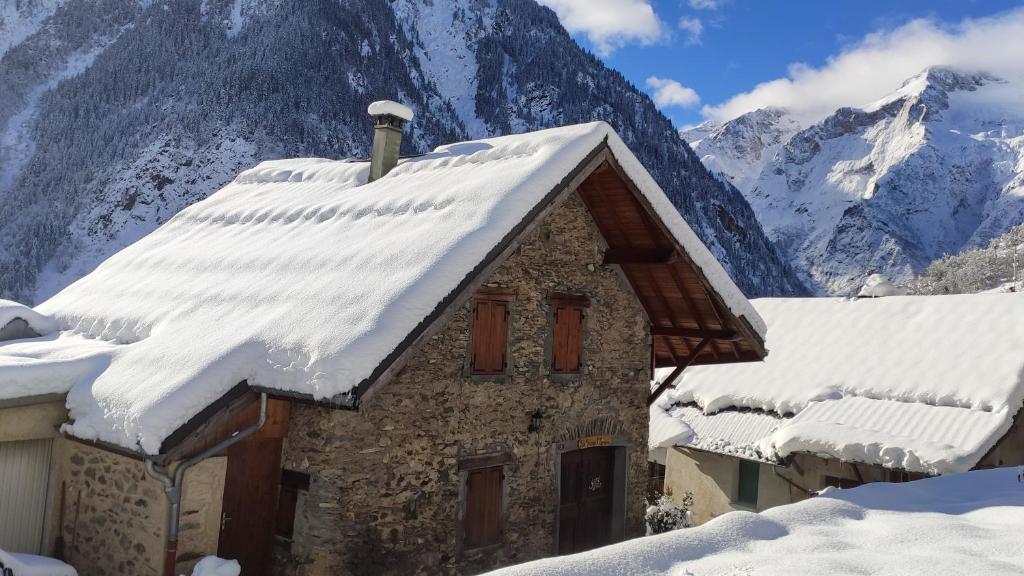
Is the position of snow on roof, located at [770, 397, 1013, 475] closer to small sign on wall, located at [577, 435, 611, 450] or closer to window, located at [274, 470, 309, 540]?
small sign on wall, located at [577, 435, 611, 450]

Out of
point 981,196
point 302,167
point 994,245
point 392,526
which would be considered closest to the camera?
point 392,526

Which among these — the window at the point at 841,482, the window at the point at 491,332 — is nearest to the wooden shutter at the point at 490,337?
the window at the point at 491,332

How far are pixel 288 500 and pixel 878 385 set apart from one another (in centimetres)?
1123

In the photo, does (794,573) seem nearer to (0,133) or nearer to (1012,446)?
(1012,446)

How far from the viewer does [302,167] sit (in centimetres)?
1372

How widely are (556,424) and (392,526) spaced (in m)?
2.85

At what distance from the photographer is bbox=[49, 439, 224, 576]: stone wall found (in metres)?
7.30

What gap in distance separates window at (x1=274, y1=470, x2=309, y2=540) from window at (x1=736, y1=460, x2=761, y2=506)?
984 centimetres

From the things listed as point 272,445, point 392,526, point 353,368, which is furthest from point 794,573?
point 272,445

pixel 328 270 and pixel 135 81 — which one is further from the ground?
pixel 135 81

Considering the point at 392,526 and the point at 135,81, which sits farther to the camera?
the point at 135,81

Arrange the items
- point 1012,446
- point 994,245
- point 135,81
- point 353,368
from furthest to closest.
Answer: point 135,81
point 994,245
point 1012,446
point 353,368

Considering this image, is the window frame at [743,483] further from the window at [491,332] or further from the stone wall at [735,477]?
the window at [491,332]

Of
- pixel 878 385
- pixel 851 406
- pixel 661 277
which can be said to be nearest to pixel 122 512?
pixel 661 277
